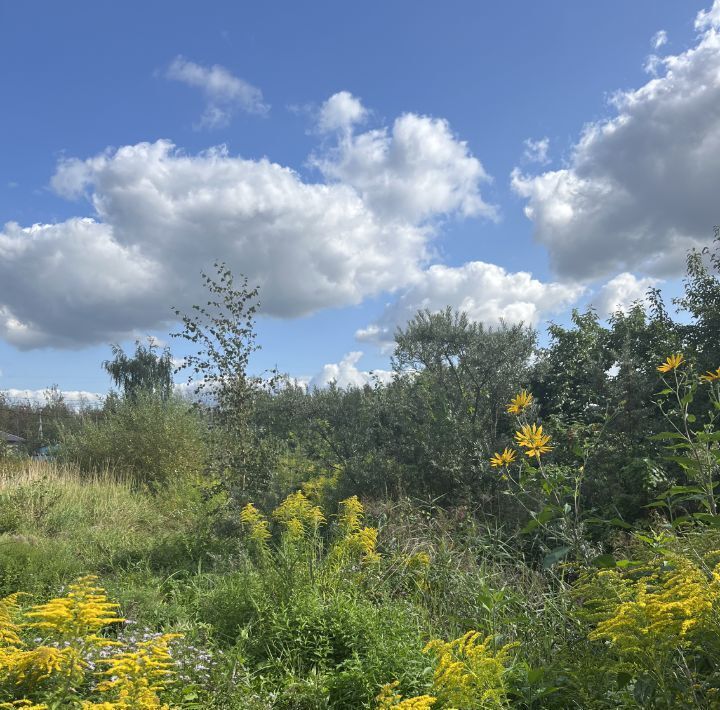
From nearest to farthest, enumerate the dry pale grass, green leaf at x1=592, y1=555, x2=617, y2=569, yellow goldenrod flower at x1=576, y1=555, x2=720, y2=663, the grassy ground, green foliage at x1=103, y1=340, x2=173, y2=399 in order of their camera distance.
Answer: yellow goldenrod flower at x1=576, y1=555, x2=720, y2=663
the grassy ground
green leaf at x1=592, y1=555, x2=617, y2=569
the dry pale grass
green foliage at x1=103, y1=340, x2=173, y2=399

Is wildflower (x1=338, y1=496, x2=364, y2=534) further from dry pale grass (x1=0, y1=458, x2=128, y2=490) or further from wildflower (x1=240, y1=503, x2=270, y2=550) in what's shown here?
dry pale grass (x1=0, y1=458, x2=128, y2=490)

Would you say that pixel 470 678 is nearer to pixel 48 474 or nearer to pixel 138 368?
pixel 48 474

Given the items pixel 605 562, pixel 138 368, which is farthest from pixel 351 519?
pixel 138 368

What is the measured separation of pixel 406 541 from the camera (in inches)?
182

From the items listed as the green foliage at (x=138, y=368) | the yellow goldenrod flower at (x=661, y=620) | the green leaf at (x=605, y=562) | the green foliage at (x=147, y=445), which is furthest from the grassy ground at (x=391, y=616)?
Answer: the green foliage at (x=138, y=368)

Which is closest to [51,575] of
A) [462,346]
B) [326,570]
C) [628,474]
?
[326,570]

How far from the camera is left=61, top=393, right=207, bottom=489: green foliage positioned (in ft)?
36.4

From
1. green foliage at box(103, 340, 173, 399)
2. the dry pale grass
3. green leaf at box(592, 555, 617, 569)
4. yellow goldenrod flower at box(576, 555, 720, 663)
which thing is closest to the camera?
yellow goldenrod flower at box(576, 555, 720, 663)

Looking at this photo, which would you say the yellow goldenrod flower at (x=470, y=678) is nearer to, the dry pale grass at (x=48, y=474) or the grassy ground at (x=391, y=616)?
the grassy ground at (x=391, y=616)

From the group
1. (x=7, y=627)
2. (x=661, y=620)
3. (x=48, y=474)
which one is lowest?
(x=7, y=627)

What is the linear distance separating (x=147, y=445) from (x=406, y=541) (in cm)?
771

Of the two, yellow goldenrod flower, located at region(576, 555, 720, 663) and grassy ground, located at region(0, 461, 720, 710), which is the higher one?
yellow goldenrod flower, located at region(576, 555, 720, 663)

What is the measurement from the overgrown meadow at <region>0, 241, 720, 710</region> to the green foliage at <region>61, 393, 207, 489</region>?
54 millimetres

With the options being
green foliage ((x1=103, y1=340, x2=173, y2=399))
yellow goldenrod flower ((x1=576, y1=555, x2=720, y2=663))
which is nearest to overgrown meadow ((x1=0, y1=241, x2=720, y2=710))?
yellow goldenrod flower ((x1=576, y1=555, x2=720, y2=663))
